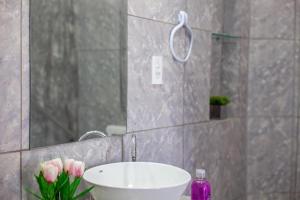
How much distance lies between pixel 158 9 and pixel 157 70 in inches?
11.1

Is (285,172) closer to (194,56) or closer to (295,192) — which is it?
(295,192)

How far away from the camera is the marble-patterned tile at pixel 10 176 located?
1224 mm

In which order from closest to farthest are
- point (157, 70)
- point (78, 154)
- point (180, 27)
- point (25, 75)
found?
point (25, 75) → point (78, 154) → point (157, 70) → point (180, 27)

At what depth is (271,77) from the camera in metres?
2.80

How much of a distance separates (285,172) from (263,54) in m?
0.81

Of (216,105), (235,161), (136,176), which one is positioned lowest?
(235,161)

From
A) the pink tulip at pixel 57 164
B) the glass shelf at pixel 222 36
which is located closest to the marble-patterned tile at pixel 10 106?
the pink tulip at pixel 57 164

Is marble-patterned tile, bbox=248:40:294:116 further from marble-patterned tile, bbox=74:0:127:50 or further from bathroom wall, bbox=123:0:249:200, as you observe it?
marble-patterned tile, bbox=74:0:127:50

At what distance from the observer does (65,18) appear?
1.48 meters

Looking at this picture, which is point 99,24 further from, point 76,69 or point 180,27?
point 180,27

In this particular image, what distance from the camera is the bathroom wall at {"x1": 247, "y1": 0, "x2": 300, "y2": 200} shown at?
279 cm

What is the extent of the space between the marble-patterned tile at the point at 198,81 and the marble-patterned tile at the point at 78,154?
2.02 ft

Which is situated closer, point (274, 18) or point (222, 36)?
point (222, 36)

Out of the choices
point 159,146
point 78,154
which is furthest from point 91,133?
point 159,146
